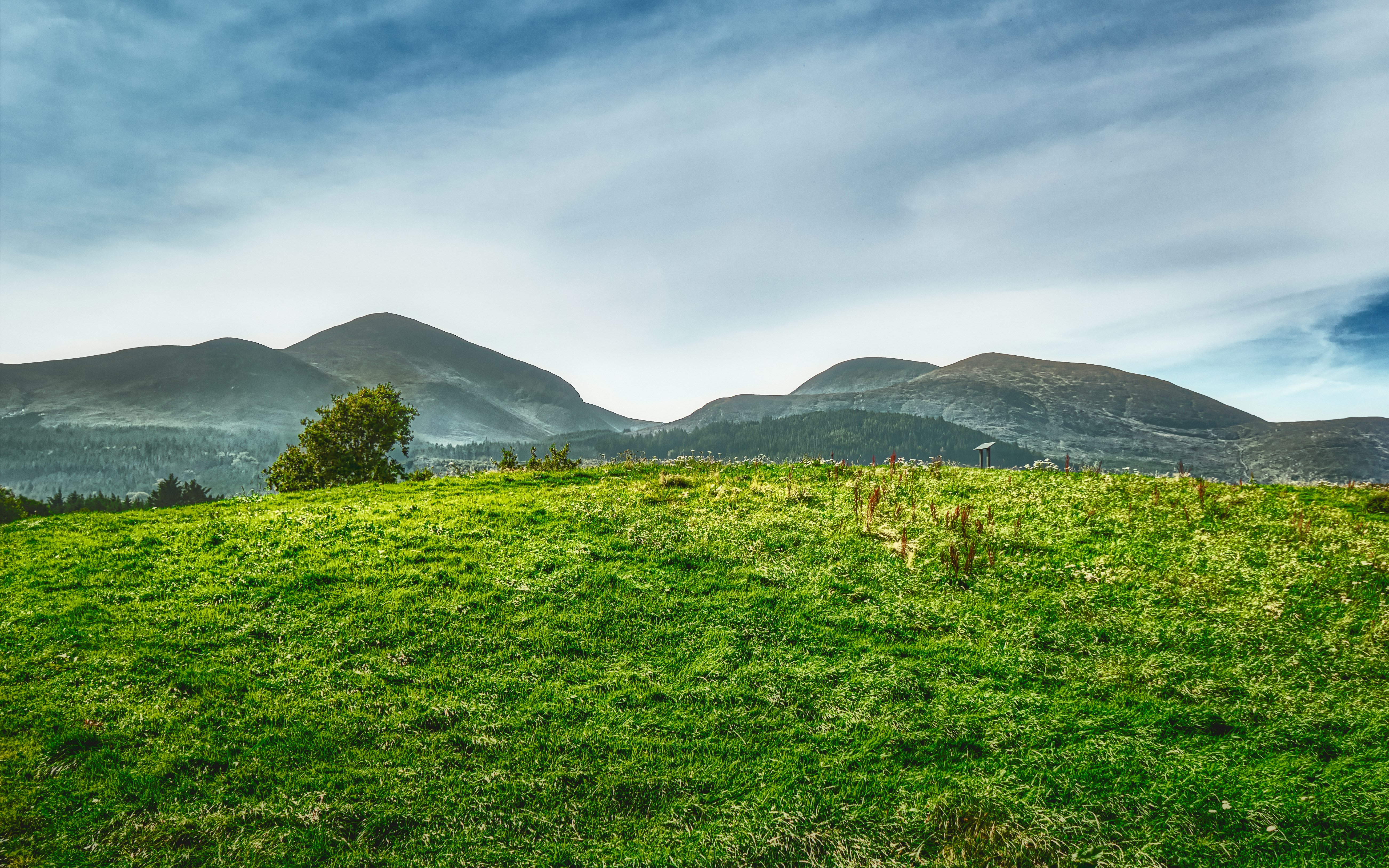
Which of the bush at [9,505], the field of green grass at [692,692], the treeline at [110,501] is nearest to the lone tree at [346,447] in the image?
the treeline at [110,501]

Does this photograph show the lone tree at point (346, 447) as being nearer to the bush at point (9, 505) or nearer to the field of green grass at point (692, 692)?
the bush at point (9, 505)

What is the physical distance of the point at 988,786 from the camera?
870 centimetres

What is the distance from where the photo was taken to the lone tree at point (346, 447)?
4503cm

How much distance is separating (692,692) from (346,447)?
4460cm

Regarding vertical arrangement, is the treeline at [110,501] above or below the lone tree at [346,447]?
below

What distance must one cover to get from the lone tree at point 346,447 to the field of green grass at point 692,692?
2720 cm

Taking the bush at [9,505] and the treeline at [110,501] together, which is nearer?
the bush at [9,505]

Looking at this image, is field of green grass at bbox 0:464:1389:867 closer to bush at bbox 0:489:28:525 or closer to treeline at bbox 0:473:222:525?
bush at bbox 0:489:28:525

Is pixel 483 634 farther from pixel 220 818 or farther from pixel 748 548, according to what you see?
pixel 748 548

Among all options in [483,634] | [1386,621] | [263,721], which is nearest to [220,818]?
[263,721]

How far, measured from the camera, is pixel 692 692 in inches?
439

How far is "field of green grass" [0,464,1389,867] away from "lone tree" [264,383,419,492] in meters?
27.2

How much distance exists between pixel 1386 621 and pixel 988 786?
441 inches

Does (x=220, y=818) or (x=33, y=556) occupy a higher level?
(x=33, y=556)
